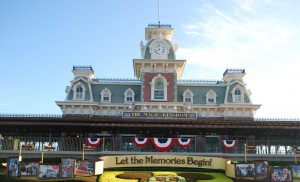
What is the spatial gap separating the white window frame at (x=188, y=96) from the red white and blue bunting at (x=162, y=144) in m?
18.1

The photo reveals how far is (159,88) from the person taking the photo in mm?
57094

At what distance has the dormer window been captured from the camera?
57.3 metres

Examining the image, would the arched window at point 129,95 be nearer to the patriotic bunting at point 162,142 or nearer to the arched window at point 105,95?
the arched window at point 105,95

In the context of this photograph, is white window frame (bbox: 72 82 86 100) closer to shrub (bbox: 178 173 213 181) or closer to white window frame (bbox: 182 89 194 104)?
white window frame (bbox: 182 89 194 104)

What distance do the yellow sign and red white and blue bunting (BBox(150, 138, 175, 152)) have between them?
2348 millimetres

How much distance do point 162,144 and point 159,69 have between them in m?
19.5

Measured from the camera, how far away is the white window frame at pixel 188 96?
189 feet

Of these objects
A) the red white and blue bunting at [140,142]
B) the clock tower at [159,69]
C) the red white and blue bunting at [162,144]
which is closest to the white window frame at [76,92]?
the clock tower at [159,69]

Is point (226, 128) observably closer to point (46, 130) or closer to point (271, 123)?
point (271, 123)

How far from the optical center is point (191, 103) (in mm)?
56875

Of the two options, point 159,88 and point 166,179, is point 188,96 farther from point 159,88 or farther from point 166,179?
point 166,179

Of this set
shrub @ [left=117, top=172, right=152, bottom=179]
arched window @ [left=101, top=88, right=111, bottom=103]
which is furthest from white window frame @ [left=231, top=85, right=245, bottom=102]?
shrub @ [left=117, top=172, right=152, bottom=179]

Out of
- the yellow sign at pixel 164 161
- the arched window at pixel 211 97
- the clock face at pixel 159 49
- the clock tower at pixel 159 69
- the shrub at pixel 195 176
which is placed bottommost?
the shrub at pixel 195 176

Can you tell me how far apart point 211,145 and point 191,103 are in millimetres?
12663
